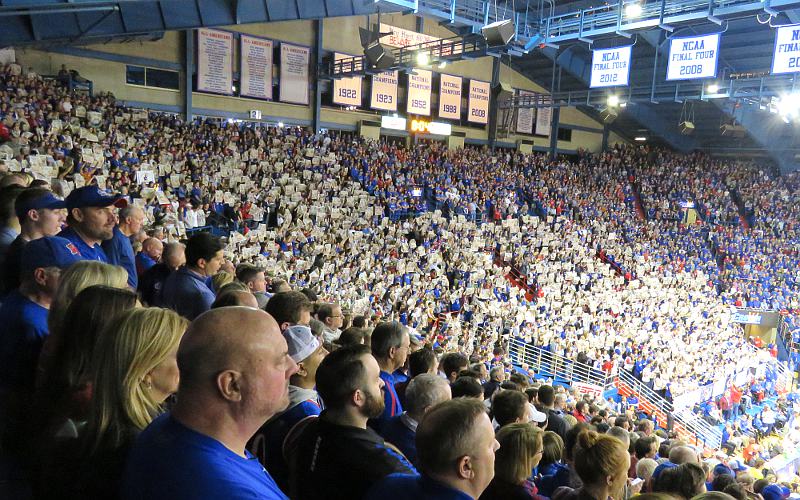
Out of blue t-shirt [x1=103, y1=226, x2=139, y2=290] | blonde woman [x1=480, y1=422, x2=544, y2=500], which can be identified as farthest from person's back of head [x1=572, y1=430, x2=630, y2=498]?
blue t-shirt [x1=103, y1=226, x2=139, y2=290]

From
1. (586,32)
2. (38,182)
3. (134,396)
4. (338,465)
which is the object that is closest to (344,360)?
(338,465)

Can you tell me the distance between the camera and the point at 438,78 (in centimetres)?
2639

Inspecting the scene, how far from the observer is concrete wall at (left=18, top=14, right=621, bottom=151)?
58.9 ft

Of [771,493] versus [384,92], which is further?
[384,92]

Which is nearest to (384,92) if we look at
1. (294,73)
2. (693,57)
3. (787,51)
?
(294,73)

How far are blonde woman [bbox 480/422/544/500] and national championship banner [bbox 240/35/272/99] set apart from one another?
2049 centimetres

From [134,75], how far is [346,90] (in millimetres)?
8013

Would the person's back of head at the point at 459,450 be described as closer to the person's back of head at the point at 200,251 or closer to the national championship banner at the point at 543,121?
the person's back of head at the point at 200,251

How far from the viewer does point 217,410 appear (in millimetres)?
1334

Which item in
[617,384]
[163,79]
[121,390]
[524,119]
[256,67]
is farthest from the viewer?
[524,119]

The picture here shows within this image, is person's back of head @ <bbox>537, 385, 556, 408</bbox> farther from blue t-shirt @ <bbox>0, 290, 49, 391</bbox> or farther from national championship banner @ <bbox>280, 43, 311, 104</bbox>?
national championship banner @ <bbox>280, 43, 311, 104</bbox>

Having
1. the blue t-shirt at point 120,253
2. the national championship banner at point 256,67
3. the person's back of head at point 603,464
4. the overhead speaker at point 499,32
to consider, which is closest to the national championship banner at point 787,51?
the overhead speaker at point 499,32

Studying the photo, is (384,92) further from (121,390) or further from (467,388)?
(121,390)

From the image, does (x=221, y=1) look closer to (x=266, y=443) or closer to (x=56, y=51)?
(x=56, y=51)
